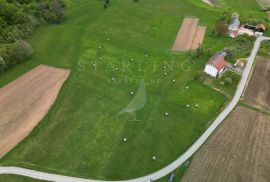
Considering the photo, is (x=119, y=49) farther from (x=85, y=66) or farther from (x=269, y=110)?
(x=269, y=110)

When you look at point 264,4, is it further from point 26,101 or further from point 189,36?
point 26,101

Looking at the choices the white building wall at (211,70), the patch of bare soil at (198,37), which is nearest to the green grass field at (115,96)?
the patch of bare soil at (198,37)

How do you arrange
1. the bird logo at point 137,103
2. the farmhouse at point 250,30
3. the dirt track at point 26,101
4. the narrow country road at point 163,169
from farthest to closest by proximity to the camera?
the farmhouse at point 250,30, the bird logo at point 137,103, the dirt track at point 26,101, the narrow country road at point 163,169

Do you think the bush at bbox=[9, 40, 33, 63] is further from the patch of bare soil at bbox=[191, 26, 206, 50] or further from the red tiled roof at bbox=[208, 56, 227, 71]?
the red tiled roof at bbox=[208, 56, 227, 71]

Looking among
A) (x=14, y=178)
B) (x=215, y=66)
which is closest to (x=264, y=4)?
(x=215, y=66)

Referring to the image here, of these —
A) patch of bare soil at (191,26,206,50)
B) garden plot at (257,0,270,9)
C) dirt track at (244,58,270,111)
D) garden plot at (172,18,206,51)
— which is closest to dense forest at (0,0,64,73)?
garden plot at (172,18,206,51)

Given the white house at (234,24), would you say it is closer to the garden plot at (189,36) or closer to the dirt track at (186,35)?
the garden plot at (189,36)

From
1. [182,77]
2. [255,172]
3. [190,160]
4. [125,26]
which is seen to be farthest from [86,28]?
[255,172]
